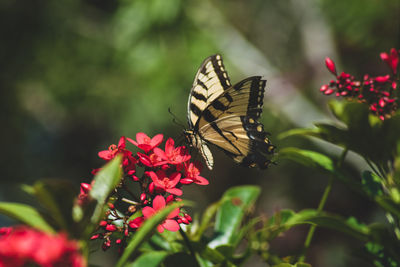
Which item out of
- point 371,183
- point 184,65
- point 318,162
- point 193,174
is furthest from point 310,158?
point 184,65

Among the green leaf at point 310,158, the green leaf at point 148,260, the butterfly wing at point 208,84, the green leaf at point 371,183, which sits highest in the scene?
the butterfly wing at point 208,84

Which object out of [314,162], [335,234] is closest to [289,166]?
[335,234]

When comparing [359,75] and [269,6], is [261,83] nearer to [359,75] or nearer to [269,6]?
[359,75]

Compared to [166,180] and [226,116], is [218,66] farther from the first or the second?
[166,180]

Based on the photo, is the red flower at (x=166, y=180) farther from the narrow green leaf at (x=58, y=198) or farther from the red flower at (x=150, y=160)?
the narrow green leaf at (x=58, y=198)

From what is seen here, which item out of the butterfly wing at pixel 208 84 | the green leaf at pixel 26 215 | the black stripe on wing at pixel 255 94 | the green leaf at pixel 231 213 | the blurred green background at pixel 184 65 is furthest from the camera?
the blurred green background at pixel 184 65

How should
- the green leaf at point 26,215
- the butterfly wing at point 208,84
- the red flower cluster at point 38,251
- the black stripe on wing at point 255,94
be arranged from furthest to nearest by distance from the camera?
the butterfly wing at point 208,84
the black stripe on wing at point 255,94
the green leaf at point 26,215
the red flower cluster at point 38,251

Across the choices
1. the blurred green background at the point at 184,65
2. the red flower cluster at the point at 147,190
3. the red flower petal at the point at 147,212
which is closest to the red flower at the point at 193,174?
the red flower cluster at the point at 147,190

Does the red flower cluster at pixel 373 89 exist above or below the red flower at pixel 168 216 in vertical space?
above
